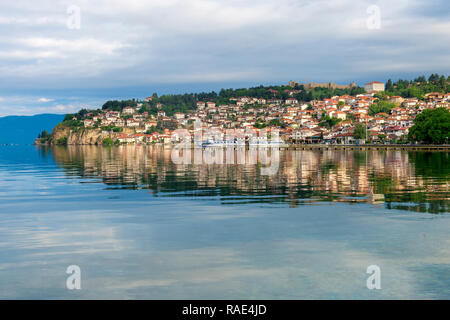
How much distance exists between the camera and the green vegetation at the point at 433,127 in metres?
88.2

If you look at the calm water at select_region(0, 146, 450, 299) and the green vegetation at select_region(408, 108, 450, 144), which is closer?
the calm water at select_region(0, 146, 450, 299)

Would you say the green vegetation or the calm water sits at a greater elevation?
the green vegetation

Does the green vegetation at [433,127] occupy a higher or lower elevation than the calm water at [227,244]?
higher

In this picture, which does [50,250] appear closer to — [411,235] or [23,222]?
[23,222]

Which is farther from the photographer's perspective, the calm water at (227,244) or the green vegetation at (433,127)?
the green vegetation at (433,127)

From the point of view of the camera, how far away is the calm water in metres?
8.13

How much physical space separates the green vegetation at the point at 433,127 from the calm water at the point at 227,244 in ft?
243

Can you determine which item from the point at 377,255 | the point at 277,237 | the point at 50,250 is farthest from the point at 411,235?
the point at 50,250

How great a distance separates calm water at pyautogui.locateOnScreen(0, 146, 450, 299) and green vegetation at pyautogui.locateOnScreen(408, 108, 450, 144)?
243 feet

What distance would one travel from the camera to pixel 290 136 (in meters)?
173

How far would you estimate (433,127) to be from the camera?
290 ft
